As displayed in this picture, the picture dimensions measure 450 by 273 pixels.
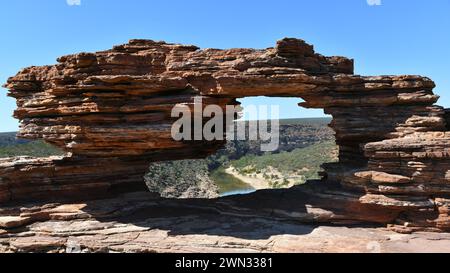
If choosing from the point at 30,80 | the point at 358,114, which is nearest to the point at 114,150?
the point at 30,80

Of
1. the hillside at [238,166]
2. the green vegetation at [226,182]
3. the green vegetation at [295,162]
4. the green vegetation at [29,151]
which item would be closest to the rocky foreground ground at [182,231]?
the hillside at [238,166]

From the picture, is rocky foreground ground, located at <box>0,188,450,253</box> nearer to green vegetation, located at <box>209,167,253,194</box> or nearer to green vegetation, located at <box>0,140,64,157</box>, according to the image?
green vegetation, located at <box>209,167,253,194</box>

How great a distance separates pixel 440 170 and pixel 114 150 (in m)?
17.1

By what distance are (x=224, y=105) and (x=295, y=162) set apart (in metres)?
71.0

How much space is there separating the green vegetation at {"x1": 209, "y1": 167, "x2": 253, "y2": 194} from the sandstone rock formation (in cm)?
5026

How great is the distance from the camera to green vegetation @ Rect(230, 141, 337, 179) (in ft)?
269

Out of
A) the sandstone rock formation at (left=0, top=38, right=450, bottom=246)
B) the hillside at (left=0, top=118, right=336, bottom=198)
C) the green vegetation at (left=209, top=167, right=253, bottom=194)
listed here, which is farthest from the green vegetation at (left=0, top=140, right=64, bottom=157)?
the sandstone rock formation at (left=0, top=38, right=450, bottom=246)

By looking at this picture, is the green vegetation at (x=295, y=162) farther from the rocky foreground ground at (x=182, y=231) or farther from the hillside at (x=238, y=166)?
the rocky foreground ground at (x=182, y=231)

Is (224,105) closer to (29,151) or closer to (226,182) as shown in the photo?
(226,182)

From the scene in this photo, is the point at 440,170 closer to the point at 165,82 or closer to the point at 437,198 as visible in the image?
the point at 437,198

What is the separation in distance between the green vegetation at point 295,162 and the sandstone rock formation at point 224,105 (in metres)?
53.7

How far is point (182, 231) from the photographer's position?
65.5 feet

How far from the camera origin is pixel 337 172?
22.5 metres

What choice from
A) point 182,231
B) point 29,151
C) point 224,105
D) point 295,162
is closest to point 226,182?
point 295,162
